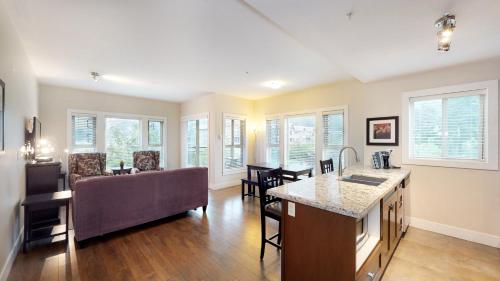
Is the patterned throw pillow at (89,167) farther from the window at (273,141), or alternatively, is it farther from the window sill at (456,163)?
the window sill at (456,163)

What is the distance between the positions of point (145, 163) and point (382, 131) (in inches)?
219

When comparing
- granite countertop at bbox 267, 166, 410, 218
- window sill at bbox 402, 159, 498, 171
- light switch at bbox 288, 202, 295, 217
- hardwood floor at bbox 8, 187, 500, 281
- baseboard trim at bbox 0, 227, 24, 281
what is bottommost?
hardwood floor at bbox 8, 187, 500, 281

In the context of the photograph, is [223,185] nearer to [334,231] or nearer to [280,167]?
[280,167]

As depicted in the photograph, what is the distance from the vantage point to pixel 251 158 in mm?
6477

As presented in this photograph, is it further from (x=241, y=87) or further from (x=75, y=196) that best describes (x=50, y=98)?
(x=241, y=87)

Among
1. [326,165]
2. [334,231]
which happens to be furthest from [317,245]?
[326,165]

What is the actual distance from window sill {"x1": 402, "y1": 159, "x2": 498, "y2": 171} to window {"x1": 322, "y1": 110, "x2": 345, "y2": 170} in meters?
1.38

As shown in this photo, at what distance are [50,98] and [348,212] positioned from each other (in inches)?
260

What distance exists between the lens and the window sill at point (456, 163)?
273 centimetres

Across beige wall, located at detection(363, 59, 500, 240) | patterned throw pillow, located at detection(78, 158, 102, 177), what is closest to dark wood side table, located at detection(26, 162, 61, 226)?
patterned throw pillow, located at detection(78, 158, 102, 177)

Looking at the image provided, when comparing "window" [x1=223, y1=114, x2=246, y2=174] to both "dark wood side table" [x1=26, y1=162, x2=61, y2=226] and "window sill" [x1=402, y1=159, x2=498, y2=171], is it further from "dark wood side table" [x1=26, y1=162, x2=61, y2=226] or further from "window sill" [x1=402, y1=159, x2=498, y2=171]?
"window sill" [x1=402, y1=159, x2=498, y2=171]

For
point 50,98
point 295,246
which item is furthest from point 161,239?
point 50,98

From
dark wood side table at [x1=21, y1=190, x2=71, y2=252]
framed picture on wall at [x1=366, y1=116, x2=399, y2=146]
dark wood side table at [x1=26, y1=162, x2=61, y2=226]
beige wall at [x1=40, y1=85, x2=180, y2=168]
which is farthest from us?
beige wall at [x1=40, y1=85, x2=180, y2=168]

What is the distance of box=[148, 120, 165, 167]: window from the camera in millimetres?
6526
